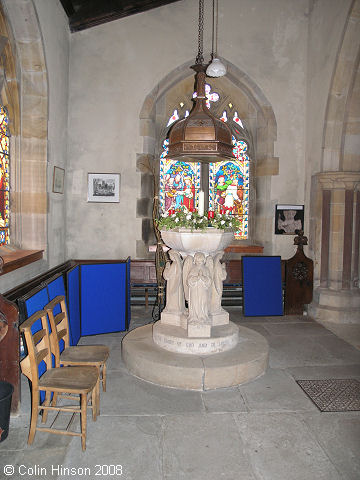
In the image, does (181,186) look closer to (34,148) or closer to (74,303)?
(34,148)

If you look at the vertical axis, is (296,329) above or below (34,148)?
below

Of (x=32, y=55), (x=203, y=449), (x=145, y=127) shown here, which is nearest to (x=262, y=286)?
(x=145, y=127)

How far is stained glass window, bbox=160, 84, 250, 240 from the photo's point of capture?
22.9 ft

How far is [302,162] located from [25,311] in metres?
4.98

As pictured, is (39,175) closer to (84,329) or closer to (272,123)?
(84,329)

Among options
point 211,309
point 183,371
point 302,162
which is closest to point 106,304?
point 211,309

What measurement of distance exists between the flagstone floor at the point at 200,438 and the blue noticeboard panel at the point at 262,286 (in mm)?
2033

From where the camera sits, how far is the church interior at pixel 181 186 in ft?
11.6

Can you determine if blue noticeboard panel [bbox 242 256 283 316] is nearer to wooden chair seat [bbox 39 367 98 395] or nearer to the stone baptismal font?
the stone baptismal font

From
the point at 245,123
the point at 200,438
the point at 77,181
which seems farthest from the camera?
the point at 245,123

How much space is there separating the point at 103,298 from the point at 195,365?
1899 millimetres

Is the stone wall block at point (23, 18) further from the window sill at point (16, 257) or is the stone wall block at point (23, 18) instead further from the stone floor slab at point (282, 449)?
the stone floor slab at point (282, 449)

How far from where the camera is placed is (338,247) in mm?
5777

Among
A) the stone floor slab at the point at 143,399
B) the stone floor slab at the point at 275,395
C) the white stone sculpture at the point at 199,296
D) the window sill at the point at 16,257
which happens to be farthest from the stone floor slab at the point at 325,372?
the window sill at the point at 16,257
